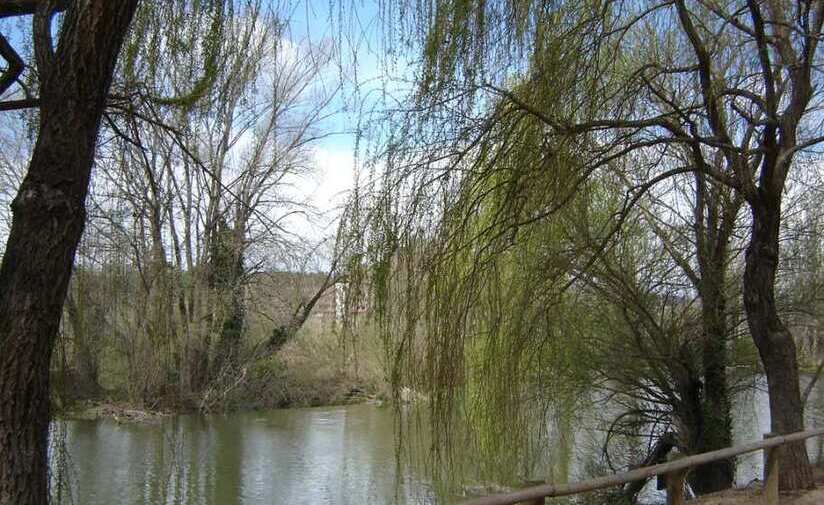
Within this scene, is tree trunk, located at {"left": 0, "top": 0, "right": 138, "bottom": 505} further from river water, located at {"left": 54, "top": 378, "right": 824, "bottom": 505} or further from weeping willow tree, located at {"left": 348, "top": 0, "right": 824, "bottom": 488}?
river water, located at {"left": 54, "top": 378, "right": 824, "bottom": 505}

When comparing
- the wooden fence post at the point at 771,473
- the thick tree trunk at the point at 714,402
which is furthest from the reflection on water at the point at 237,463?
the thick tree trunk at the point at 714,402

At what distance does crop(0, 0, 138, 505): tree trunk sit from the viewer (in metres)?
3.07

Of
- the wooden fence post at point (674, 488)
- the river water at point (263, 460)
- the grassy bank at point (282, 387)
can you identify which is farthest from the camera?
the grassy bank at point (282, 387)

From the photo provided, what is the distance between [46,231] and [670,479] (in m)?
3.19

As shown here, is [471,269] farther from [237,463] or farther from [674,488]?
[237,463]

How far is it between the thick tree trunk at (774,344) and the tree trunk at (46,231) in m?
4.97

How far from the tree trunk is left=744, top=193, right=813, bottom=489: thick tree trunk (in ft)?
16.3

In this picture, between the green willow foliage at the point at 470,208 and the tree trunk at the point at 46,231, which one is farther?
the green willow foliage at the point at 470,208

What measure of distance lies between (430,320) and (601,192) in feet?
12.6

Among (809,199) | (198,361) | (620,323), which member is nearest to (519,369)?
(620,323)

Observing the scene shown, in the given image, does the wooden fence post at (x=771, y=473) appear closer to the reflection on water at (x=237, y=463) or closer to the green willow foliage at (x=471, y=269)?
the green willow foliage at (x=471, y=269)

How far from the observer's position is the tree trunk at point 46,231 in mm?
3072

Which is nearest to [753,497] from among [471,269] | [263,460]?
[471,269]

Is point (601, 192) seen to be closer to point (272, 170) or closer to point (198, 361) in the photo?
point (272, 170)
